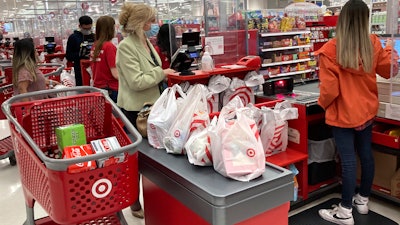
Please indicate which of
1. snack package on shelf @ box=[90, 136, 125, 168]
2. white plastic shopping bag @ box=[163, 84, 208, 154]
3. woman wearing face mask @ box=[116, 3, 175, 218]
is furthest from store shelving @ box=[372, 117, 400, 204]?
snack package on shelf @ box=[90, 136, 125, 168]

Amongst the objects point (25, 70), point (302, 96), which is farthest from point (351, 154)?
point (25, 70)

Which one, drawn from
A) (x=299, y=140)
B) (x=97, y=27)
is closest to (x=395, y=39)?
(x=299, y=140)

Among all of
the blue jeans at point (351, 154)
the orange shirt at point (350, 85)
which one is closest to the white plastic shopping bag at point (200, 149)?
the orange shirt at point (350, 85)

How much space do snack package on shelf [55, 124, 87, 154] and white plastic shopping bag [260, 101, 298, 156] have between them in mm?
1609

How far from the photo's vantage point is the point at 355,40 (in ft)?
9.02

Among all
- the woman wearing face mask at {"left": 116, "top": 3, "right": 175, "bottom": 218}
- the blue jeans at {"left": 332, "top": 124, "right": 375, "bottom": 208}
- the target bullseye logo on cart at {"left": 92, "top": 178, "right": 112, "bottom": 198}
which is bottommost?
the blue jeans at {"left": 332, "top": 124, "right": 375, "bottom": 208}

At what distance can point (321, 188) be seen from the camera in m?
3.54

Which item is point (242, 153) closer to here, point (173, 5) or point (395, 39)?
point (395, 39)

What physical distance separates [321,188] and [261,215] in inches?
87.8

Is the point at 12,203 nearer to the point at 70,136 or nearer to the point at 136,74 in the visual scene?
the point at 136,74

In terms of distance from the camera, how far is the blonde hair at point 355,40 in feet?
8.95

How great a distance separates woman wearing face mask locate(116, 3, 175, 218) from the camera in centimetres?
276

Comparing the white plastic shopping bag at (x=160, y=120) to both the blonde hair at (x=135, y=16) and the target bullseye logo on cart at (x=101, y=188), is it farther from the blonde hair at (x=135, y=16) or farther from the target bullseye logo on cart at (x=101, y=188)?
the blonde hair at (x=135, y=16)

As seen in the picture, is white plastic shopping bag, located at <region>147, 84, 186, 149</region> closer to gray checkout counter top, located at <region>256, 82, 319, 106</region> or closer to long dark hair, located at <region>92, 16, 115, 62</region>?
gray checkout counter top, located at <region>256, 82, 319, 106</region>
